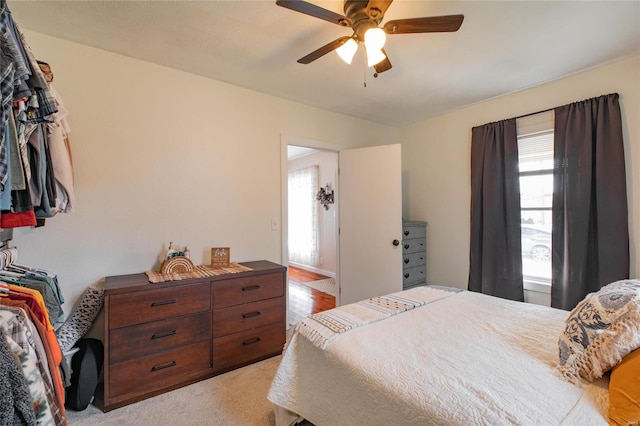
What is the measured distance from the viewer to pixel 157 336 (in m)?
1.91

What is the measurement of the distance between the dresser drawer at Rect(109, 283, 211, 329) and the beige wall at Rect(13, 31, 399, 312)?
18.4 inches

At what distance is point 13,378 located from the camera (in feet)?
2.62

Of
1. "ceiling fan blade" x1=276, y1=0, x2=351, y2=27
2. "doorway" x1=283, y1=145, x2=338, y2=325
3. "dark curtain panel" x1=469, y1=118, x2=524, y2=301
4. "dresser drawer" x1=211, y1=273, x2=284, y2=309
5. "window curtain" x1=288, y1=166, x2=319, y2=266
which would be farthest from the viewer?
"window curtain" x1=288, y1=166, x2=319, y2=266

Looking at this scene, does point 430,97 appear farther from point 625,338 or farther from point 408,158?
point 625,338

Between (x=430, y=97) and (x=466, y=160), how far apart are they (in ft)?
2.83

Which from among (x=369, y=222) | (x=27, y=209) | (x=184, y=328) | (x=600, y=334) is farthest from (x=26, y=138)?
(x=369, y=222)

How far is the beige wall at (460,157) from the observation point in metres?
2.21

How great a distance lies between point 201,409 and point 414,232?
2760 millimetres

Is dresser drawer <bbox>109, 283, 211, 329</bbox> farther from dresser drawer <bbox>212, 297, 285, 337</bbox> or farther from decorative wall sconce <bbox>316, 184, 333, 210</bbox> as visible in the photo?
decorative wall sconce <bbox>316, 184, 333, 210</bbox>

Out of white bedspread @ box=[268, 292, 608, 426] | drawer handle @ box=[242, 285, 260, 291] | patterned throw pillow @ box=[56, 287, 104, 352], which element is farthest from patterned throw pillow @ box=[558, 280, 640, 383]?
patterned throw pillow @ box=[56, 287, 104, 352]

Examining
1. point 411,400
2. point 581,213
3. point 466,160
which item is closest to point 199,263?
point 411,400

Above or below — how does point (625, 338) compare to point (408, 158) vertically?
below

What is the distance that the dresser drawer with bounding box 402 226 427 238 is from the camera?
3.32 metres

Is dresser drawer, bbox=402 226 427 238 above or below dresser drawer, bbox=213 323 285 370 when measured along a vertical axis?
above
